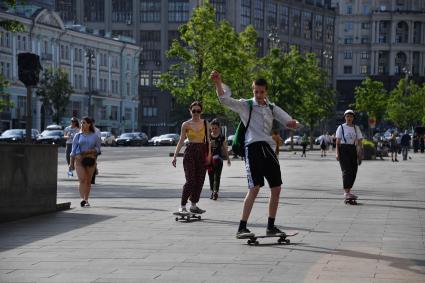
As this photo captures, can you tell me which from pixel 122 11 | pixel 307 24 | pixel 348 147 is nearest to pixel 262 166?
pixel 348 147

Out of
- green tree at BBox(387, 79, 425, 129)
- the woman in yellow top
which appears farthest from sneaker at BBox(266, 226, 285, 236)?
green tree at BBox(387, 79, 425, 129)

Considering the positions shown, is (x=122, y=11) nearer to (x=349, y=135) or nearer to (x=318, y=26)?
(x=318, y=26)

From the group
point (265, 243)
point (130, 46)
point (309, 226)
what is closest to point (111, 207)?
point (309, 226)

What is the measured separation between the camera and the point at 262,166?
10148mm

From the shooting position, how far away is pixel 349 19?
158625mm

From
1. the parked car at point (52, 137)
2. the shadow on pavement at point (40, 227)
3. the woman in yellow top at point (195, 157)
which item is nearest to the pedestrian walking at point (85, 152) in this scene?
the shadow on pavement at point (40, 227)

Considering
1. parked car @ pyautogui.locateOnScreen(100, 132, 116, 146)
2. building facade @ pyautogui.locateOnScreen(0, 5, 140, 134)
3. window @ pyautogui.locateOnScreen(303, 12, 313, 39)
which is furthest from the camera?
window @ pyautogui.locateOnScreen(303, 12, 313, 39)

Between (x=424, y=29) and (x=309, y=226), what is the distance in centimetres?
15020

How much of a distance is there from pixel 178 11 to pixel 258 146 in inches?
4357

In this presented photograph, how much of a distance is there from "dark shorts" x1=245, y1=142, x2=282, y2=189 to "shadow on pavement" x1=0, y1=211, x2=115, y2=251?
2481mm

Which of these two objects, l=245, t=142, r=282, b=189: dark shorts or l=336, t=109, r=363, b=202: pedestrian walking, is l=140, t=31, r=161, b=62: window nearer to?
l=336, t=109, r=363, b=202: pedestrian walking

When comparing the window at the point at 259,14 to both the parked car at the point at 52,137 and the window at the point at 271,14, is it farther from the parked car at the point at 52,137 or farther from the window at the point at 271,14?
the parked car at the point at 52,137

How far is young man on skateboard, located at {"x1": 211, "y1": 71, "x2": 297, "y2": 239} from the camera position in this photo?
33.3 feet

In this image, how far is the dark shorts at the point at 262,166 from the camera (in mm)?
10148
